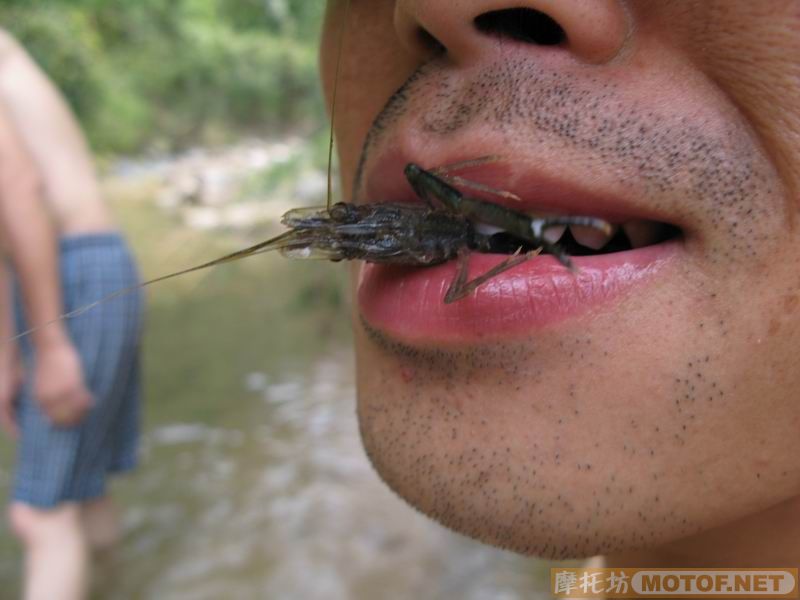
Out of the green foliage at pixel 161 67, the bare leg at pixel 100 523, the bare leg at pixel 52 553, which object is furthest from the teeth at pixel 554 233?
the green foliage at pixel 161 67

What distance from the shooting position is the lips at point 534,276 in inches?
31.4

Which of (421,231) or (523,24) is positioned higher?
(523,24)

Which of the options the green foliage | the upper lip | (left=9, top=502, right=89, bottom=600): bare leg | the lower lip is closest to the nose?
the upper lip

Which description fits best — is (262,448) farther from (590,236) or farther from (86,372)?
(590,236)

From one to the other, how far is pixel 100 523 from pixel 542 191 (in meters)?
2.87

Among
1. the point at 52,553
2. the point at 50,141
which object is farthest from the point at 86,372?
the point at 50,141

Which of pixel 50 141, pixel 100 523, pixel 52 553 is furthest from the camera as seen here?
pixel 100 523

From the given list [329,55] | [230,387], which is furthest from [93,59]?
[329,55]

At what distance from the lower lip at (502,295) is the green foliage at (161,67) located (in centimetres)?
1033

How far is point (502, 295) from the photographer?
0.86m

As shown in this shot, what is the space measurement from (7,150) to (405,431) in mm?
2065

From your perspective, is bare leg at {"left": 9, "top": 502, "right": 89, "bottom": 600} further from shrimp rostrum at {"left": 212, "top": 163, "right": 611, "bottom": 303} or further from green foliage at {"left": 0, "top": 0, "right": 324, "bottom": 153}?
green foliage at {"left": 0, "top": 0, "right": 324, "bottom": 153}

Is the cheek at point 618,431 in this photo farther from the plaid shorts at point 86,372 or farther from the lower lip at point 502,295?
the plaid shorts at point 86,372

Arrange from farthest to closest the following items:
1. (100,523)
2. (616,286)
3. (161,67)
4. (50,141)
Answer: (161,67)
(100,523)
(50,141)
(616,286)
